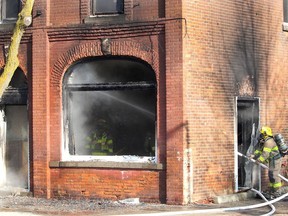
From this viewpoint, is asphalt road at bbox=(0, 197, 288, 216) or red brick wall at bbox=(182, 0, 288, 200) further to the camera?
red brick wall at bbox=(182, 0, 288, 200)

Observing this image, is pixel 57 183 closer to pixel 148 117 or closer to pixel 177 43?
pixel 148 117

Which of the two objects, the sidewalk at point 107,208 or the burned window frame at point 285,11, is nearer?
the sidewalk at point 107,208

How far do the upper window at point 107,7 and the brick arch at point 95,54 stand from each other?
802mm

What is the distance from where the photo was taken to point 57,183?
51.4ft

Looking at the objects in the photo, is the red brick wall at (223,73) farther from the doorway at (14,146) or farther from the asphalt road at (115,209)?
the doorway at (14,146)

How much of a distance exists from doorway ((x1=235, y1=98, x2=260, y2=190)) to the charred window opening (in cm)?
278

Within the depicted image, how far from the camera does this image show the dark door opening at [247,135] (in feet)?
54.5

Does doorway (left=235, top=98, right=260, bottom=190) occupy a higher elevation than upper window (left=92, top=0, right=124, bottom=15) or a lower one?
lower

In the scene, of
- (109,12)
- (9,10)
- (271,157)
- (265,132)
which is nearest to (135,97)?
(109,12)

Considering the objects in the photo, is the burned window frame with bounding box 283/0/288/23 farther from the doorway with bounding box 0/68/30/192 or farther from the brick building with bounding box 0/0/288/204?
the doorway with bounding box 0/68/30/192

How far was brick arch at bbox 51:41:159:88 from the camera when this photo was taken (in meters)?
14.9

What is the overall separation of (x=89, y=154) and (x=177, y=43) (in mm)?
3633

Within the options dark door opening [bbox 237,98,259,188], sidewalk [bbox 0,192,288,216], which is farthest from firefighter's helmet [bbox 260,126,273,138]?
sidewalk [bbox 0,192,288,216]

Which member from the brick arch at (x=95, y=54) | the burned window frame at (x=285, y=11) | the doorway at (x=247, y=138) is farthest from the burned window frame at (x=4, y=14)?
the burned window frame at (x=285, y=11)
